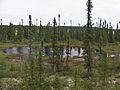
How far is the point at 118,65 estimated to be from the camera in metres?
66.9

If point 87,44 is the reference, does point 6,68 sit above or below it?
below

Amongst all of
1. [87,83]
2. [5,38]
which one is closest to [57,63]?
[87,83]

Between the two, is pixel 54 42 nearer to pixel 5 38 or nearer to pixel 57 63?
pixel 57 63

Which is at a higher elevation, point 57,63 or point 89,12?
point 89,12

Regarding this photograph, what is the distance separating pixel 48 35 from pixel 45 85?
406ft

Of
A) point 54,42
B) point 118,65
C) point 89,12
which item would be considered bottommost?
point 118,65

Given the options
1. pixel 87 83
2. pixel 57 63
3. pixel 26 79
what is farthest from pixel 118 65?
pixel 26 79

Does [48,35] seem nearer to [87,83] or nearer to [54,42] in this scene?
[54,42]

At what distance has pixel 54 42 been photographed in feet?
206

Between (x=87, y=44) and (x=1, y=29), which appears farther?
(x=1, y=29)

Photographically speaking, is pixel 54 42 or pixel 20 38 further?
pixel 20 38

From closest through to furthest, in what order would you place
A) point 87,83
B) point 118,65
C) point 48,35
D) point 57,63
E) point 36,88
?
point 36,88 < point 87,83 < point 57,63 < point 118,65 < point 48,35

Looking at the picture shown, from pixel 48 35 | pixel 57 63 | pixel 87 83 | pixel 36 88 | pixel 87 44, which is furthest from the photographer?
pixel 48 35

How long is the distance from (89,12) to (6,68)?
25202 millimetres
